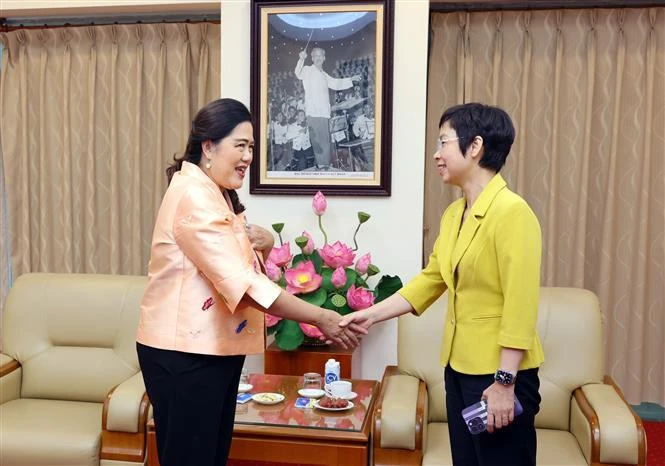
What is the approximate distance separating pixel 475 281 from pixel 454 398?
0.35 m

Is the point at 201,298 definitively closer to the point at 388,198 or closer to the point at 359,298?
the point at 359,298

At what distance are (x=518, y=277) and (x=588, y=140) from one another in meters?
2.47

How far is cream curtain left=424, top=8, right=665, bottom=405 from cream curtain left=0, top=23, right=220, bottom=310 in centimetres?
157

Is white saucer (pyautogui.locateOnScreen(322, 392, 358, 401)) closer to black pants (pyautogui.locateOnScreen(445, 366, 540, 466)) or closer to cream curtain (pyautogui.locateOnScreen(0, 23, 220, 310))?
black pants (pyautogui.locateOnScreen(445, 366, 540, 466))

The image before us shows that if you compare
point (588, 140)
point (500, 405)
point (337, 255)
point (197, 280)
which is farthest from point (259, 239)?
point (588, 140)

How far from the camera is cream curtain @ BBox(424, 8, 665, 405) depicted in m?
3.81

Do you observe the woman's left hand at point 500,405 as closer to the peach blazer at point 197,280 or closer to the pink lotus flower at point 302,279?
the peach blazer at point 197,280

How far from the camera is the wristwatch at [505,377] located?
1661 millimetres

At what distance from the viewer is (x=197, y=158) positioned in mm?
1921

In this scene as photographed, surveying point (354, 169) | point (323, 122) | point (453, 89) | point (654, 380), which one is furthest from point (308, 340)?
point (654, 380)

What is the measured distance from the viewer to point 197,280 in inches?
70.9

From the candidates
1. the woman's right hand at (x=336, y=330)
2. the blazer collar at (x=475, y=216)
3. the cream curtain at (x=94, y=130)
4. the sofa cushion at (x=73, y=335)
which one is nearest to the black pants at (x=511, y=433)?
the blazer collar at (x=475, y=216)

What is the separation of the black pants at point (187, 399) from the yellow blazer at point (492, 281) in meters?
0.63

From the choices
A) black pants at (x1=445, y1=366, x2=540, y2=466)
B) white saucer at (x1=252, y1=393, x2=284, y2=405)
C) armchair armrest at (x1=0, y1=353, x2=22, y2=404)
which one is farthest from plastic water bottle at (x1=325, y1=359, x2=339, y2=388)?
armchair armrest at (x1=0, y1=353, x2=22, y2=404)
